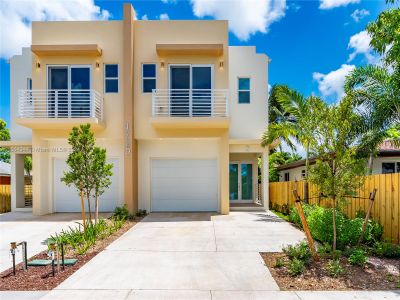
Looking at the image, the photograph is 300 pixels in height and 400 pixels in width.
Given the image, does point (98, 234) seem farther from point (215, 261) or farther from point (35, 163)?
point (35, 163)

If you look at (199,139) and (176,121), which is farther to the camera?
(199,139)

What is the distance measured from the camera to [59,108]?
554 inches

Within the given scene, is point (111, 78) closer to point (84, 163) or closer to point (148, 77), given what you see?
point (148, 77)

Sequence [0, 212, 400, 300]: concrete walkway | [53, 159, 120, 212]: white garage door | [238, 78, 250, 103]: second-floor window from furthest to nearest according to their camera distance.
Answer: [238, 78, 250, 103]: second-floor window → [53, 159, 120, 212]: white garage door → [0, 212, 400, 300]: concrete walkway

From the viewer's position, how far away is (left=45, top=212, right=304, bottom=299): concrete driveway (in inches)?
215

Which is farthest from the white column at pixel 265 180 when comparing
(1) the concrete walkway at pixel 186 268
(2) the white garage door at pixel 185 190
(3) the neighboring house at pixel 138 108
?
(1) the concrete walkway at pixel 186 268

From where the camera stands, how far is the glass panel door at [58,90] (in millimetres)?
13781

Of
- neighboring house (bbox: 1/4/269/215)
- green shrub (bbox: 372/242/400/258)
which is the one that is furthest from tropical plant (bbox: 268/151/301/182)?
green shrub (bbox: 372/242/400/258)

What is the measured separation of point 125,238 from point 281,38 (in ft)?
36.9

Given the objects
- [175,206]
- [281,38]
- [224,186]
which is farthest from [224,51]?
[175,206]

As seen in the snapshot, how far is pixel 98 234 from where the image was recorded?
9.37 metres

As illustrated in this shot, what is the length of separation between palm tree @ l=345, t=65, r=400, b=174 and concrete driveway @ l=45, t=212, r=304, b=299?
4603 millimetres

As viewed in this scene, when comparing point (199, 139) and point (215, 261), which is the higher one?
point (199, 139)

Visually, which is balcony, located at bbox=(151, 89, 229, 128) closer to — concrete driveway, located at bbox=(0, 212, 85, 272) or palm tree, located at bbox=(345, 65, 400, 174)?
palm tree, located at bbox=(345, 65, 400, 174)
